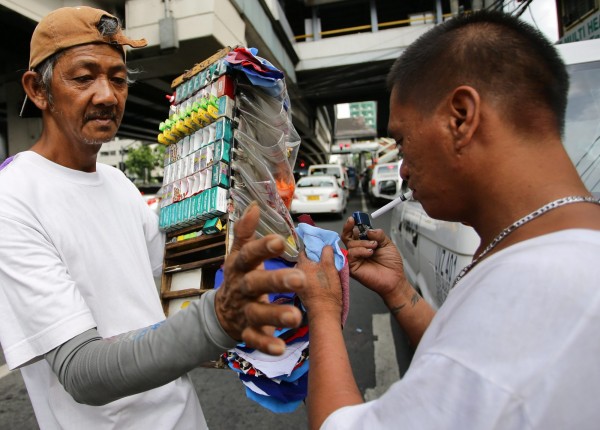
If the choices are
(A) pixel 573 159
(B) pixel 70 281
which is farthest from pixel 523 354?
(A) pixel 573 159

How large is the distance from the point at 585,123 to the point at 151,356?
252cm

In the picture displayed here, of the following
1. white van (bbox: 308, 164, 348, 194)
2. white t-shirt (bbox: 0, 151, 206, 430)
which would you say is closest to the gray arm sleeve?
white t-shirt (bbox: 0, 151, 206, 430)

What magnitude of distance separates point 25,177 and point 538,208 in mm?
1342

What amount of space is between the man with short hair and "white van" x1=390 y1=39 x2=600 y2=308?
3.37 feet

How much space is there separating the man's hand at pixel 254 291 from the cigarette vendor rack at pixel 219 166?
0.63 m

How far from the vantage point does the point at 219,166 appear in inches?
57.9

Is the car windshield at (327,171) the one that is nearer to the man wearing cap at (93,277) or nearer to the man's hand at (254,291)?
the man wearing cap at (93,277)

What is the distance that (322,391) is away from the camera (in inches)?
33.0

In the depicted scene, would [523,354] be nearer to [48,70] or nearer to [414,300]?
[414,300]

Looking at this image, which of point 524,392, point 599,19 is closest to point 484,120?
point 524,392

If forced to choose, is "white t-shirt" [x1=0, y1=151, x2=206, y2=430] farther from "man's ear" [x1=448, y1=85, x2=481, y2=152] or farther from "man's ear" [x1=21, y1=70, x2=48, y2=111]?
"man's ear" [x1=448, y1=85, x2=481, y2=152]

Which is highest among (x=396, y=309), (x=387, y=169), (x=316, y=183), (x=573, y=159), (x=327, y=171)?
(x=327, y=171)

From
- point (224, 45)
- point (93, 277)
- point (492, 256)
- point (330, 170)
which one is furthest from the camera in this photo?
point (330, 170)

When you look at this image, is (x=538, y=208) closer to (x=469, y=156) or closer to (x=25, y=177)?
(x=469, y=156)
